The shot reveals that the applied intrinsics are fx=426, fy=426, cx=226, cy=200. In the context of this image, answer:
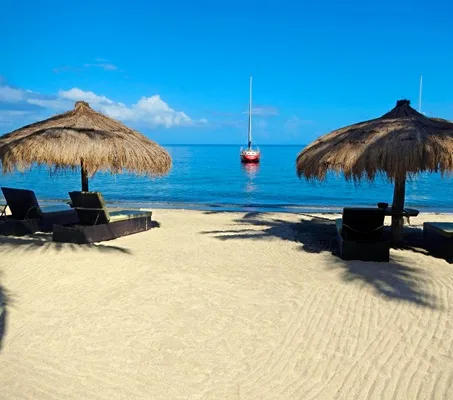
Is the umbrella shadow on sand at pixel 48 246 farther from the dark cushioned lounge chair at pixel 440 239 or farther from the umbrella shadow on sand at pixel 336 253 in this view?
the dark cushioned lounge chair at pixel 440 239

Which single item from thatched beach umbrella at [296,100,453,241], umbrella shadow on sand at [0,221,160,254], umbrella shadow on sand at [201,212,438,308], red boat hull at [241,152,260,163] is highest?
red boat hull at [241,152,260,163]

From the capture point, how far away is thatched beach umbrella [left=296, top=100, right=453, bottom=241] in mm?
Result: 6020

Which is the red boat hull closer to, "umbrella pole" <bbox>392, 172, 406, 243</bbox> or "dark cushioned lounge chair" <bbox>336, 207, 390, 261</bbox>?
"umbrella pole" <bbox>392, 172, 406, 243</bbox>

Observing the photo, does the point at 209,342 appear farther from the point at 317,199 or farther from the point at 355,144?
the point at 317,199

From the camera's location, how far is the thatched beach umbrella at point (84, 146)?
7250mm

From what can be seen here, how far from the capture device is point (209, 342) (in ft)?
11.9

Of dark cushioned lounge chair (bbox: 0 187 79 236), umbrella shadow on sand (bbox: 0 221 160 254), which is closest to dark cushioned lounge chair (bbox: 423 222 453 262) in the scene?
umbrella shadow on sand (bbox: 0 221 160 254)

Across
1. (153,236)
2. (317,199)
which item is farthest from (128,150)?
(317,199)

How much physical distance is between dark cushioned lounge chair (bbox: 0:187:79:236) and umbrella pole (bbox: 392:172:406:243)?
19.8ft

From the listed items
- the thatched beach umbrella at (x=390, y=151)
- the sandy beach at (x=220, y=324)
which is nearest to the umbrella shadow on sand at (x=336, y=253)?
the sandy beach at (x=220, y=324)

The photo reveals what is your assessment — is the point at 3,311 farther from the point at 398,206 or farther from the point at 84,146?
the point at 398,206

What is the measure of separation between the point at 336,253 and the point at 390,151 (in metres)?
1.72

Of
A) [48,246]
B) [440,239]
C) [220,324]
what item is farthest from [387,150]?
[48,246]

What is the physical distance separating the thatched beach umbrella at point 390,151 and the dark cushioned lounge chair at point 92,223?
332 centimetres
